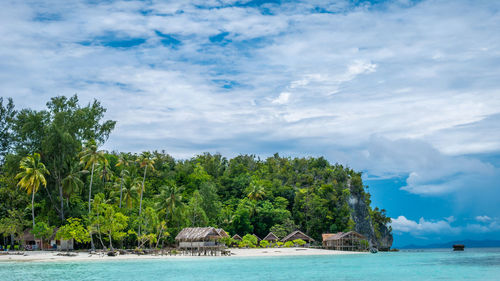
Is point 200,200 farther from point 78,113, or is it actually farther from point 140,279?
point 140,279

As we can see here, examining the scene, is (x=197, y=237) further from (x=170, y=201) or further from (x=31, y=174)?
(x=31, y=174)

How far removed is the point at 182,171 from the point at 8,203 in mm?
25611

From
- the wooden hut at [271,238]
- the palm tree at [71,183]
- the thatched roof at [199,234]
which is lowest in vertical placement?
the wooden hut at [271,238]

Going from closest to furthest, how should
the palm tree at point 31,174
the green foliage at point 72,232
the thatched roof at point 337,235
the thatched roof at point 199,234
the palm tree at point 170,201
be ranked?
the palm tree at point 31,174 < the green foliage at point 72,232 < the thatched roof at point 199,234 < the palm tree at point 170,201 < the thatched roof at point 337,235

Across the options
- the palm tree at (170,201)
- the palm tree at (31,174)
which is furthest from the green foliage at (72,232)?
the palm tree at (170,201)

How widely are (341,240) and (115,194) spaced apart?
1163 inches

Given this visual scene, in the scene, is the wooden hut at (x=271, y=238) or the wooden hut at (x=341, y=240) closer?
the wooden hut at (x=271, y=238)

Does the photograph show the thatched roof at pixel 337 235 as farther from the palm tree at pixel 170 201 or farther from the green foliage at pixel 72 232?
the green foliage at pixel 72 232

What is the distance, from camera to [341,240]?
196ft

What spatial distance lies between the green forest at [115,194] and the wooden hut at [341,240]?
11.3ft

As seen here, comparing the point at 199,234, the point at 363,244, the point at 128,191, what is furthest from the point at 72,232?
the point at 363,244

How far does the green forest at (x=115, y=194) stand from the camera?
43791 millimetres

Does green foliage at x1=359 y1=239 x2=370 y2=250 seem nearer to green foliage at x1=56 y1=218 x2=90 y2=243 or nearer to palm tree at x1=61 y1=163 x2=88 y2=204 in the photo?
green foliage at x1=56 y1=218 x2=90 y2=243

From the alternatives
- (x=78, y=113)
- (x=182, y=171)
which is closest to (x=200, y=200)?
(x=182, y=171)
